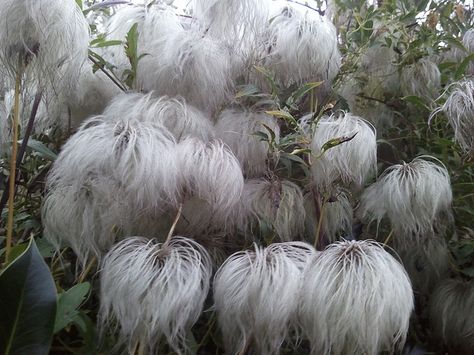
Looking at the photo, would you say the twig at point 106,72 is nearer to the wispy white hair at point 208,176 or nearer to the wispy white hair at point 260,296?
the wispy white hair at point 208,176

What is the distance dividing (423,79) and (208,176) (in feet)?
1.69

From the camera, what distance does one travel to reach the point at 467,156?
3.20 ft

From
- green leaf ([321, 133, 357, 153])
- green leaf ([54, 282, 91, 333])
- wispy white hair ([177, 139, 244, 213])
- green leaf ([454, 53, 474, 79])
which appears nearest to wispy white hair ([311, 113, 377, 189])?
green leaf ([321, 133, 357, 153])

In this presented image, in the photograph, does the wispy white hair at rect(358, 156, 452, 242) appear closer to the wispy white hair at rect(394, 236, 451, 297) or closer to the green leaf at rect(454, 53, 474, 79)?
the wispy white hair at rect(394, 236, 451, 297)

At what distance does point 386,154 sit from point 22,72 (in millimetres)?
668

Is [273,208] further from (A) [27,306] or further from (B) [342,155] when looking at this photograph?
(A) [27,306]

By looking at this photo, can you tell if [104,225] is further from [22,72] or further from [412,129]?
[412,129]

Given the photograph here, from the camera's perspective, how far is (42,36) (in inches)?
29.4

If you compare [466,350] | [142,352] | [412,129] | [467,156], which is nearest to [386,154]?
[412,129]

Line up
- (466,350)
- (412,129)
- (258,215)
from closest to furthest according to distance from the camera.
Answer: (258,215)
(466,350)
(412,129)

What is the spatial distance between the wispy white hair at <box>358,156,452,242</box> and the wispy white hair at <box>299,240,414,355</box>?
19cm

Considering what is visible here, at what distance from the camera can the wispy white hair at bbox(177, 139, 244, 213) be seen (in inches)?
30.2

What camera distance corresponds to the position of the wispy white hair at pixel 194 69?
2.90ft

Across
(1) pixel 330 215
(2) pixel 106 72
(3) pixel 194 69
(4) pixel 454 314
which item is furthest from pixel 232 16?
(4) pixel 454 314
